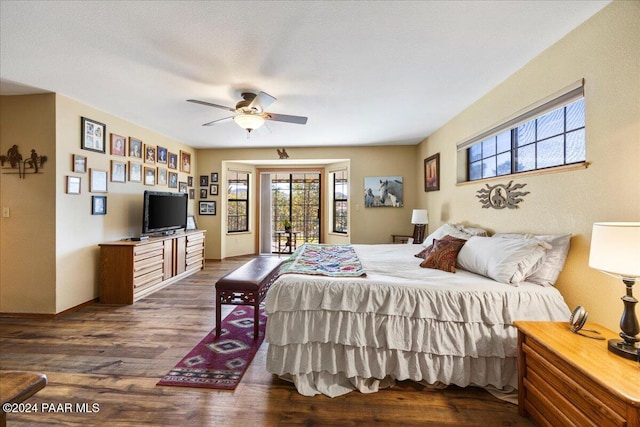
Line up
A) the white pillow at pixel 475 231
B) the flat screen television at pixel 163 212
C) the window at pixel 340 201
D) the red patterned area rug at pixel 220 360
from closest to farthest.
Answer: the red patterned area rug at pixel 220 360 < the white pillow at pixel 475 231 < the flat screen television at pixel 163 212 < the window at pixel 340 201

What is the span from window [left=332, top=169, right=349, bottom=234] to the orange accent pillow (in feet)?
12.4

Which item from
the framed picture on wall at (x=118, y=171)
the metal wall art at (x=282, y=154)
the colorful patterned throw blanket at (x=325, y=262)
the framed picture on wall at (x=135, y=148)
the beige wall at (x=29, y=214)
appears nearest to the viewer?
the colorful patterned throw blanket at (x=325, y=262)

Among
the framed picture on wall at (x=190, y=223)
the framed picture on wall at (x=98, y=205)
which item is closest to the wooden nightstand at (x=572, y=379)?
the framed picture on wall at (x=98, y=205)

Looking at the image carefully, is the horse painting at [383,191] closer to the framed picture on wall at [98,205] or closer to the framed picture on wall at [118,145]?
the framed picture on wall at [118,145]

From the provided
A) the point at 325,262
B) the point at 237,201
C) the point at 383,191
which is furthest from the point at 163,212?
the point at 383,191

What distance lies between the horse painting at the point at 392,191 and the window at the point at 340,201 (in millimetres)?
1086

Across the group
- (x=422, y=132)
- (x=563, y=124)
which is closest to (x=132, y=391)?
(x=563, y=124)

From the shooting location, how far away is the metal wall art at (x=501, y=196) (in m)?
2.52

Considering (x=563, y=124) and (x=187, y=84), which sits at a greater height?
(x=187, y=84)

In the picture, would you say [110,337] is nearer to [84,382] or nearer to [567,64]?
[84,382]

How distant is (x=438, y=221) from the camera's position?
4441 mm

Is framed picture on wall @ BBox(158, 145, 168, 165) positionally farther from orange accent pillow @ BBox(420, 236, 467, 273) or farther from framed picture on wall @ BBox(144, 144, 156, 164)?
orange accent pillow @ BBox(420, 236, 467, 273)

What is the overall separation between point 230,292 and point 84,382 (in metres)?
1.16

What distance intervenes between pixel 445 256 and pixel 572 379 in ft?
4.17
